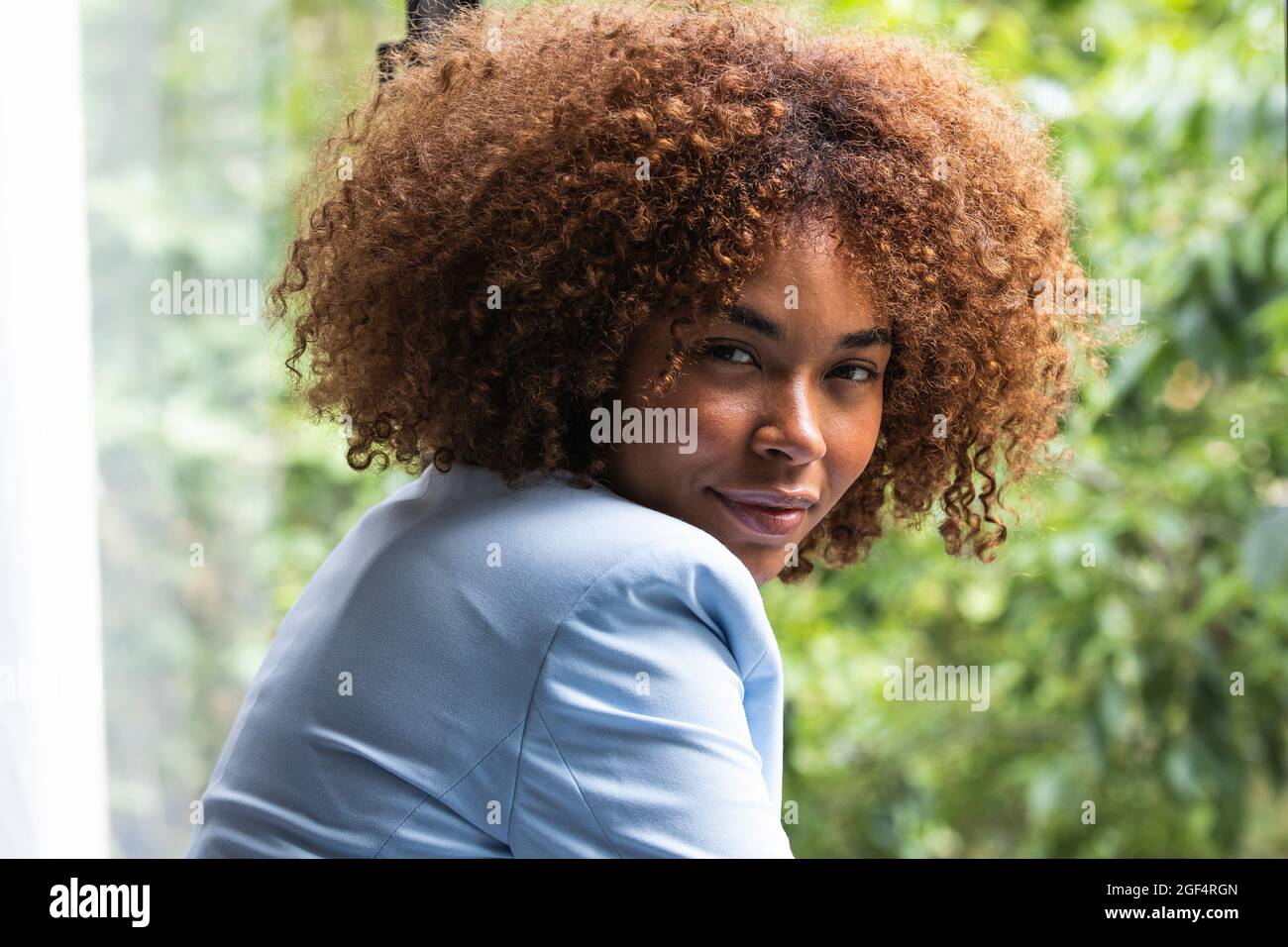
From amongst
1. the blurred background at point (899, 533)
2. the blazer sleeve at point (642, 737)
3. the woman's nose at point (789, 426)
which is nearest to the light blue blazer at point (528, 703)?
the blazer sleeve at point (642, 737)

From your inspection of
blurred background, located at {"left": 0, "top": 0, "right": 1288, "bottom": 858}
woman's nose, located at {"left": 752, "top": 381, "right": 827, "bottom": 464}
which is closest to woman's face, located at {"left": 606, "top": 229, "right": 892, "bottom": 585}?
woman's nose, located at {"left": 752, "top": 381, "right": 827, "bottom": 464}

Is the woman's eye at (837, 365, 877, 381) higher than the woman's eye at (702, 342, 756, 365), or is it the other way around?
the woman's eye at (702, 342, 756, 365)

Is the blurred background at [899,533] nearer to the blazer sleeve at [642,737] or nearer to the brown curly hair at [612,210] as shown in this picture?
the brown curly hair at [612,210]

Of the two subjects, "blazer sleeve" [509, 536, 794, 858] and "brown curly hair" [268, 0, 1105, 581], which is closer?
"blazer sleeve" [509, 536, 794, 858]

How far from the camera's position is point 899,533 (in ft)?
5.69

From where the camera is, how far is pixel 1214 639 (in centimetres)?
210

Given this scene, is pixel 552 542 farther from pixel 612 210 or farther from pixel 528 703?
pixel 612 210

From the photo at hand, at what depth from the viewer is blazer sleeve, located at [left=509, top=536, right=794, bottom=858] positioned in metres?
0.72

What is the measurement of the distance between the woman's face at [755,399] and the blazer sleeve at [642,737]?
0.38 feet

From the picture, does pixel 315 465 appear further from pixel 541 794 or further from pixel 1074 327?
pixel 541 794

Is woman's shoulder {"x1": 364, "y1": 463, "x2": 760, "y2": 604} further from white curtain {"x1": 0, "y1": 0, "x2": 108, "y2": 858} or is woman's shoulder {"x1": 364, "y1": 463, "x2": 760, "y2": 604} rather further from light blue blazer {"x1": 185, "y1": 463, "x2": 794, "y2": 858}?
white curtain {"x1": 0, "y1": 0, "x2": 108, "y2": 858}

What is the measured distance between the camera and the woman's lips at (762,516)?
2.93 ft

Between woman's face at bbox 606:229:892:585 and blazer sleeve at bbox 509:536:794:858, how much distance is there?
4.6 inches

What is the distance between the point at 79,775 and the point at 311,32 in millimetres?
1605
